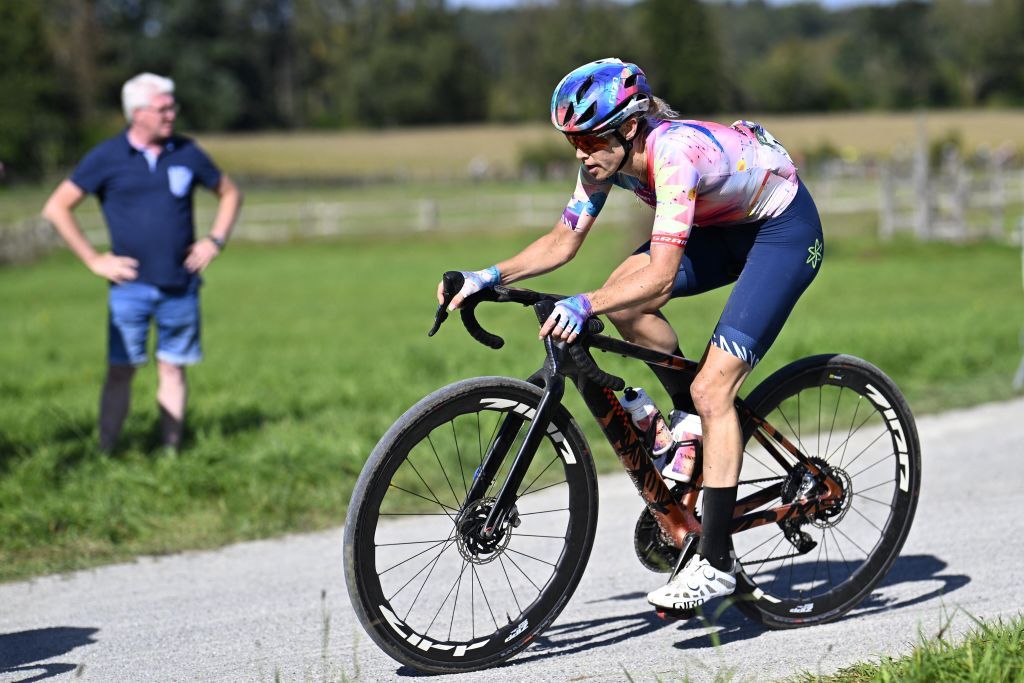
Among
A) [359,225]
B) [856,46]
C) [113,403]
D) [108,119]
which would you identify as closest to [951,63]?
[856,46]

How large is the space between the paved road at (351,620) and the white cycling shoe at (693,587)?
194 mm

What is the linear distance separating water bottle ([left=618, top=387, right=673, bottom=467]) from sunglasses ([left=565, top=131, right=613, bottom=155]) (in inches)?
34.7

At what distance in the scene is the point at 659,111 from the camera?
4402 millimetres

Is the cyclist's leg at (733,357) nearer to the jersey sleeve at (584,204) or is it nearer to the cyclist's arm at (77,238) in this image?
the jersey sleeve at (584,204)

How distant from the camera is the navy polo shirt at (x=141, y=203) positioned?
750 centimetres

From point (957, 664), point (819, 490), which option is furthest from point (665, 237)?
point (957, 664)

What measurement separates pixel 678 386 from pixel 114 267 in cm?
400

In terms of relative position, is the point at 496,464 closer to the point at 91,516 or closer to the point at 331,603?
the point at 331,603

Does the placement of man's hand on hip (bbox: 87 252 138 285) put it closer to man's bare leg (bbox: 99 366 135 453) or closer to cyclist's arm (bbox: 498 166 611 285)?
man's bare leg (bbox: 99 366 135 453)

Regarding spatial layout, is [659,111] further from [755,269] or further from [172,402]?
[172,402]

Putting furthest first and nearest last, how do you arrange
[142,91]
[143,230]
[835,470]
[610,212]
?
[610,212]
[143,230]
[142,91]
[835,470]

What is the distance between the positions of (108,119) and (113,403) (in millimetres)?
92153

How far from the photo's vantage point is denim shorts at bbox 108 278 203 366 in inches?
296

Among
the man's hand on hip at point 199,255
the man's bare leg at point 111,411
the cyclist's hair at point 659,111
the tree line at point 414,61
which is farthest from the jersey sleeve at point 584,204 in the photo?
the tree line at point 414,61
